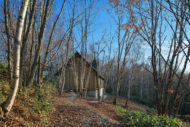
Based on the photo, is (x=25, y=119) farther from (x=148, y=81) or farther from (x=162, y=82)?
(x=148, y=81)

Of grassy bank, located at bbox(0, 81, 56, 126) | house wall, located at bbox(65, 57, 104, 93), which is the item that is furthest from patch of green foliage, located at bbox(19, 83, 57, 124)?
house wall, located at bbox(65, 57, 104, 93)

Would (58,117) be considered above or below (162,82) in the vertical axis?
below

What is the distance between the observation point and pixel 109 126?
5086 mm

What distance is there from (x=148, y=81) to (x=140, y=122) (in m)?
32.9

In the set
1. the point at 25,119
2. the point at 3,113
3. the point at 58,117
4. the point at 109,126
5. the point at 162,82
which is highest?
the point at 162,82

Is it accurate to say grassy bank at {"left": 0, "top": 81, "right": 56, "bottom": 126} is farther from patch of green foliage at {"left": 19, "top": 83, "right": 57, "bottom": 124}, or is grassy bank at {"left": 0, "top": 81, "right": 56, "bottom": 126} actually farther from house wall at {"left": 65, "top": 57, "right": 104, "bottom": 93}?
house wall at {"left": 65, "top": 57, "right": 104, "bottom": 93}

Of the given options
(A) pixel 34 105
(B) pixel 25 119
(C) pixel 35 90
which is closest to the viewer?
(B) pixel 25 119

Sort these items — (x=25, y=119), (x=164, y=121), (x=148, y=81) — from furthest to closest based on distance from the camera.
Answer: (x=148, y=81) < (x=164, y=121) < (x=25, y=119)

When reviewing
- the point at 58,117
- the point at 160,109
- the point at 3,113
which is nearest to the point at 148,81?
the point at 160,109

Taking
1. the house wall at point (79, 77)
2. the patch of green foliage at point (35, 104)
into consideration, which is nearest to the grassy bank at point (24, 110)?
the patch of green foliage at point (35, 104)

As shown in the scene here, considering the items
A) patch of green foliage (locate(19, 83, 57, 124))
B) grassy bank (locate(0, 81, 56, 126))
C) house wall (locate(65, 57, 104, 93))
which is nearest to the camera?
grassy bank (locate(0, 81, 56, 126))

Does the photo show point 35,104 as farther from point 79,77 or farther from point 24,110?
point 79,77

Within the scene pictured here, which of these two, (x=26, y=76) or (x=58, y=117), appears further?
(x=26, y=76)

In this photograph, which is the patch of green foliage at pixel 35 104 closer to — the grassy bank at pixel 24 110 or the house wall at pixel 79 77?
the grassy bank at pixel 24 110
